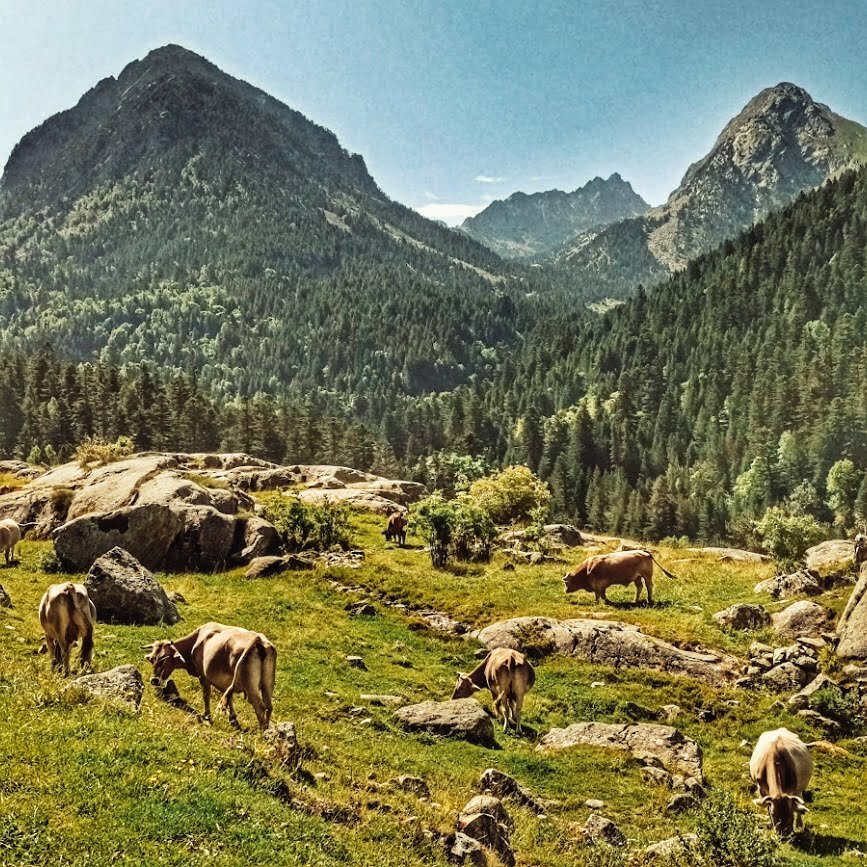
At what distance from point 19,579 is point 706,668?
1306 inches

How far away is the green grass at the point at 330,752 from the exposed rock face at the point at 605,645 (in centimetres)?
129

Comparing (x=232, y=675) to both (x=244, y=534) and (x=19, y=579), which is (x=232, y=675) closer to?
(x=19, y=579)

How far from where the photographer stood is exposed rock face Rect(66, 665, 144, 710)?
47.8 feet

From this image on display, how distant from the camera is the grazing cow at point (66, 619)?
60.7 feet

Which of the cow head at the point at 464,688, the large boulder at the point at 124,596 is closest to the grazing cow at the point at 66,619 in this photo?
the large boulder at the point at 124,596

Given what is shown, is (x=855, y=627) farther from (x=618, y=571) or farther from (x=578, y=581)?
(x=578, y=581)

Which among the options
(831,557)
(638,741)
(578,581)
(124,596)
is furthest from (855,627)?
(124,596)

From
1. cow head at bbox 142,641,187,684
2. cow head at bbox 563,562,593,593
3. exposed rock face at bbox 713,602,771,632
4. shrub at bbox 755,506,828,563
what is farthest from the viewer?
shrub at bbox 755,506,828,563

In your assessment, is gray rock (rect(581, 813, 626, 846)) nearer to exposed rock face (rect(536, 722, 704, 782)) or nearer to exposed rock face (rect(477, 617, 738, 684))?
exposed rock face (rect(536, 722, 704, 782))

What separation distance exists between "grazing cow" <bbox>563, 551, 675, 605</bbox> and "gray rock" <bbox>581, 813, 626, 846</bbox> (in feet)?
68.4

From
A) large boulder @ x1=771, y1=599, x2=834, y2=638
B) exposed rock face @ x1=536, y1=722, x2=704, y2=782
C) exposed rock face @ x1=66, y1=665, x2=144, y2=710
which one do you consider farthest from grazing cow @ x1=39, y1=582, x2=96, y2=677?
large boulder @ x1=771, y1=599, x2=834, y2=638

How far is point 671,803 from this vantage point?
55.3 ft

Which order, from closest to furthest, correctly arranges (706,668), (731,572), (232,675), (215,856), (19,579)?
(215,856) < (232,675) < (706,668) < (19,579) < (731,572)

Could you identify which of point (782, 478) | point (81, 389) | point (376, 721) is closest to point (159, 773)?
point (376, 721)
